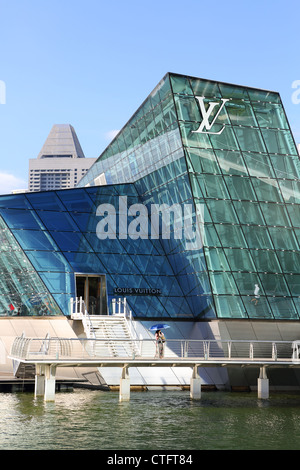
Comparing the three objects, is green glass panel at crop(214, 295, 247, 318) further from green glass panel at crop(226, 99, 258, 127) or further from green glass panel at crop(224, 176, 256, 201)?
green glass panel at crop(226, 99, 258, 127)

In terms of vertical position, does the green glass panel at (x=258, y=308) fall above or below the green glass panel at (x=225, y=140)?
below

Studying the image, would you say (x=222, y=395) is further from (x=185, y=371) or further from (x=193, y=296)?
(x=193, y=296)

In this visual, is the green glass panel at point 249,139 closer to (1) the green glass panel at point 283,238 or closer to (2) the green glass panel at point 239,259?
(1) the green glass panel at point 283,238

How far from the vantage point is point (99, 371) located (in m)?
40.2

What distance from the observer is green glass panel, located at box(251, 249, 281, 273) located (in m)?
42.9

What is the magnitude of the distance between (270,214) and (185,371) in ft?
35.9

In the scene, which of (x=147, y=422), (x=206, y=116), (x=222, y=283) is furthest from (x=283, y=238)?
(x=147, y=422)

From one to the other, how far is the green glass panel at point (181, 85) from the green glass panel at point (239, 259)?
1031 centimetres

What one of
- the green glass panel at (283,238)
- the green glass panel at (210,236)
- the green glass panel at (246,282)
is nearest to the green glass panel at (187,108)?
the green glass panel at (210,236)

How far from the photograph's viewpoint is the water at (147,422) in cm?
2272

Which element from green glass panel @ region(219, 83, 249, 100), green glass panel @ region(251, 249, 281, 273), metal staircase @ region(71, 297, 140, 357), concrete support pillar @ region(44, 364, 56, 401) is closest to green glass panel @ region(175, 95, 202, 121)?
green glass panel @ region(219, 83, 249, 100)

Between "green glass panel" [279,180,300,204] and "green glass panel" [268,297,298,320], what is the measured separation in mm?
6515

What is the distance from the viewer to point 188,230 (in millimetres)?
43875
